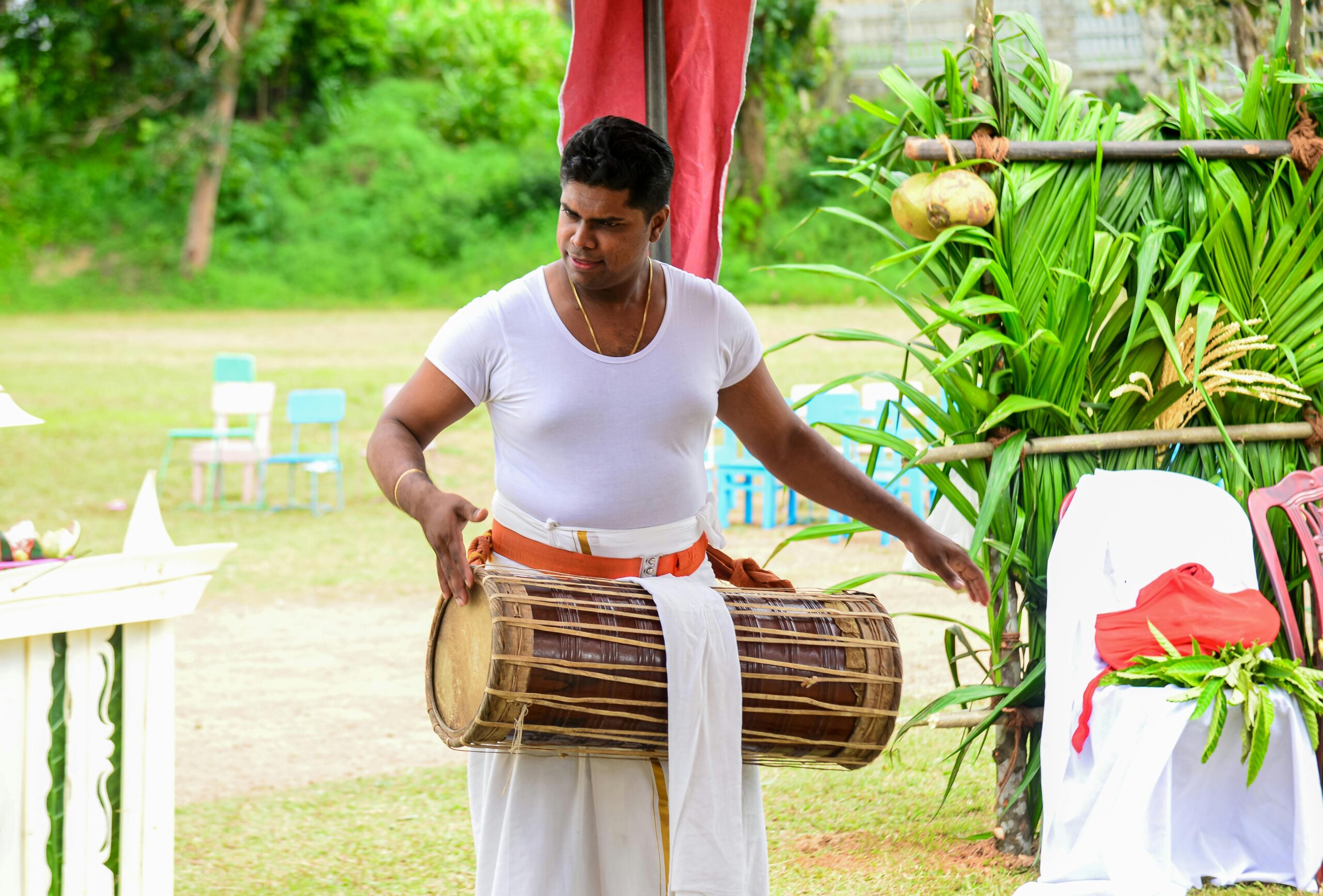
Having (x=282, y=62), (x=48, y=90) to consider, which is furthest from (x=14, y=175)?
(x=282, y=62)

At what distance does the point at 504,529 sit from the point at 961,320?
1648 mm

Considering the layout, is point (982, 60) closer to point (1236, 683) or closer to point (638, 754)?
point (1236, 683)

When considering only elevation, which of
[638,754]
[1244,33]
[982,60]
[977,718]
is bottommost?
[977,718]

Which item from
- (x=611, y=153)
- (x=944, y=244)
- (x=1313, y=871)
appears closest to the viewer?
(x=611, y=153)

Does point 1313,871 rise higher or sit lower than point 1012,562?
lower

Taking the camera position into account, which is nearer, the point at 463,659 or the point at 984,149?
the point at 463,659

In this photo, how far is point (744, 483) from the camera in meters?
10.5

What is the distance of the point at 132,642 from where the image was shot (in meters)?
2.99

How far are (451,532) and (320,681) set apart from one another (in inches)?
191

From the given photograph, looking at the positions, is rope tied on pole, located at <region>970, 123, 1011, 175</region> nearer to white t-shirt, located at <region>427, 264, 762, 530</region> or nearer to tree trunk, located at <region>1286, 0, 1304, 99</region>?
tree trunk, located at <region>1286, 0, 1304, 99</region>

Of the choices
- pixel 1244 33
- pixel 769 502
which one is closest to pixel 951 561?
pixel 1244 33

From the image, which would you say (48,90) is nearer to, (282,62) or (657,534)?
(282,62)

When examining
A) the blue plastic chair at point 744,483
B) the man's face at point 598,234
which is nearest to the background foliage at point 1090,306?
the man's face at point 598,234

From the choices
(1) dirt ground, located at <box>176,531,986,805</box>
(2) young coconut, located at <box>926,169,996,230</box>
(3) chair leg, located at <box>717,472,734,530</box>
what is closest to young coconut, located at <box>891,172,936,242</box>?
(2) young coconut, located at <box>926,169,996,230</box>
